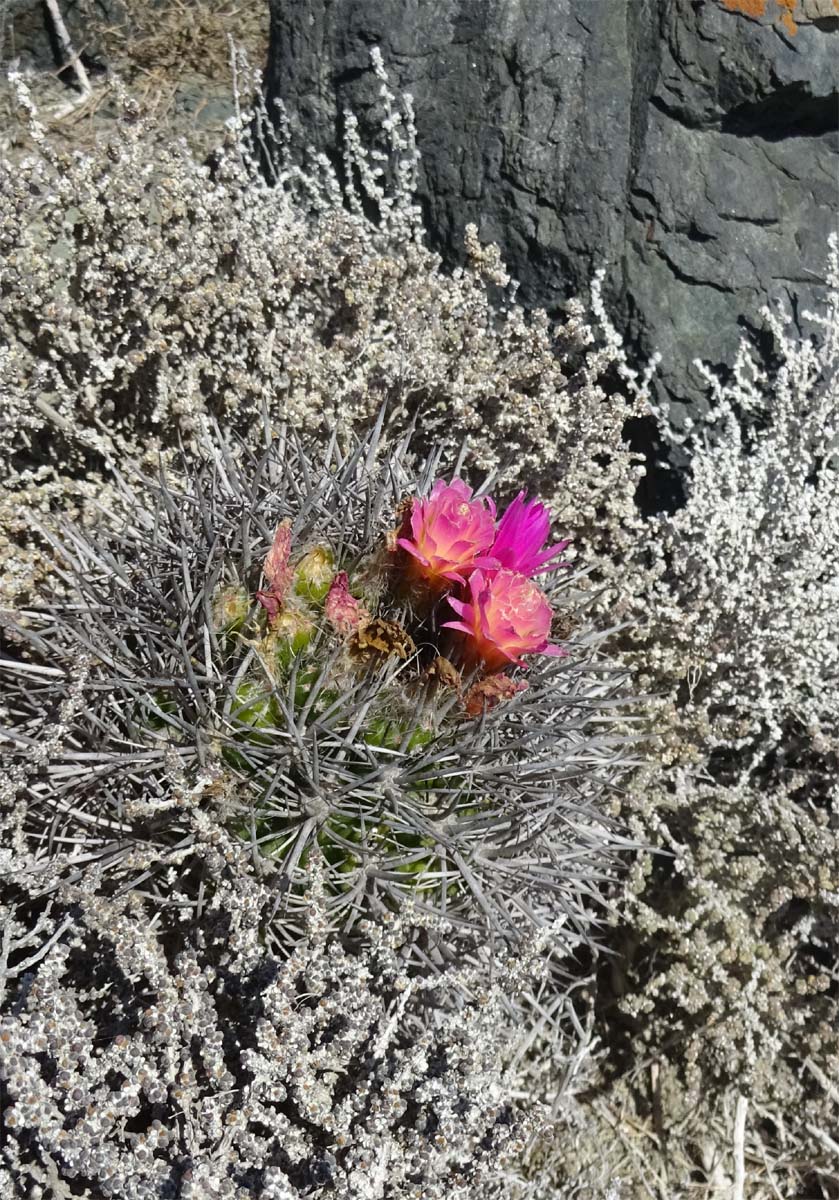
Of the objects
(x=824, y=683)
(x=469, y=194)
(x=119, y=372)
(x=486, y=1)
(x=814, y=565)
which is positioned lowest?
(x=824, y=683)

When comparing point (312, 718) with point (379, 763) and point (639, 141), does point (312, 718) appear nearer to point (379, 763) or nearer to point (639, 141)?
point (379, 763)

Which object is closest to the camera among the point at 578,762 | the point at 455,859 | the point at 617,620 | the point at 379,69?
the point at 455,859

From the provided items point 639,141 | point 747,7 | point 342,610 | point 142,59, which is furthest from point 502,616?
point 142,59

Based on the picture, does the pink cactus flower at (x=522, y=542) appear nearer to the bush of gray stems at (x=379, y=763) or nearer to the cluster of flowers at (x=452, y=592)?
the cluster of flowers at (x=452, y=592)

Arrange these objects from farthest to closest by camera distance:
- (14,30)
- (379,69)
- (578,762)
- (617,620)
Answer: (14,30) < (379,69) < (617,620) < (578,762)

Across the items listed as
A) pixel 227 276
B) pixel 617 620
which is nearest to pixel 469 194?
pixel 227 276

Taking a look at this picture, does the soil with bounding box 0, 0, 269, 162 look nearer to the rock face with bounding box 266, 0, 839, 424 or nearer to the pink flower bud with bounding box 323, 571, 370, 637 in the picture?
the rock face with bounding box 266, 0, 839, 424

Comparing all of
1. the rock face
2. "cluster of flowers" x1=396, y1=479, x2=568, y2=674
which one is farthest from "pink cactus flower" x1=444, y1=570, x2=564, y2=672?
the rock face

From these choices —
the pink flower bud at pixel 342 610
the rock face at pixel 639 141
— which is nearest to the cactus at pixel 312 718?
the pink flower bud at pixel 342 610

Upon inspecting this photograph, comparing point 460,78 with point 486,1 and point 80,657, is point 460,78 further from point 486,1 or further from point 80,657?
point 80,657
